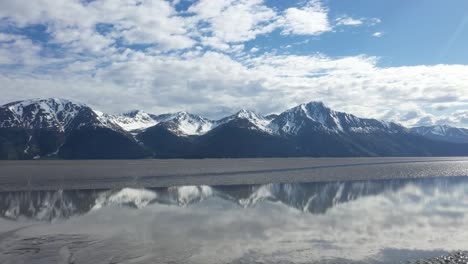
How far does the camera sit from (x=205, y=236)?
3606cm

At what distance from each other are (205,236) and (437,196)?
152 feet

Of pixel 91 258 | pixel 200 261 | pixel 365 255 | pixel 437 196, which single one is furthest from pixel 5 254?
pixel 437 196

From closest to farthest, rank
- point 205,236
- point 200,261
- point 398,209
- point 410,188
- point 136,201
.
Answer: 1. point 200,261
2. point 205,236
3. point 398,209
4. point 136,201
5. point 410,188

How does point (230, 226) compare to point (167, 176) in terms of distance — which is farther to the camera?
point (167, 176)

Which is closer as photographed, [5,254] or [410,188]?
[5,254]

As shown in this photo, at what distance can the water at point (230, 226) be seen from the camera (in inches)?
1180

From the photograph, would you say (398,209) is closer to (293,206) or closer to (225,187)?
(293,206)

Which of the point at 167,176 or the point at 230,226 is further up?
the point at 167,176

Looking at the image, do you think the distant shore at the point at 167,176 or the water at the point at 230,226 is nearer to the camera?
the water at the point at 230,226

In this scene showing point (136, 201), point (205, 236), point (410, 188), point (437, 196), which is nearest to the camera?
point (205, 236)

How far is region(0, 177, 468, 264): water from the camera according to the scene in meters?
30.0

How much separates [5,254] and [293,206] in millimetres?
35418

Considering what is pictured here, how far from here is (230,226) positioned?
40.9m

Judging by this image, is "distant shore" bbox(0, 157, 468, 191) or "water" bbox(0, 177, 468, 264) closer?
"water" bbox(0, 177, 468, 264)
